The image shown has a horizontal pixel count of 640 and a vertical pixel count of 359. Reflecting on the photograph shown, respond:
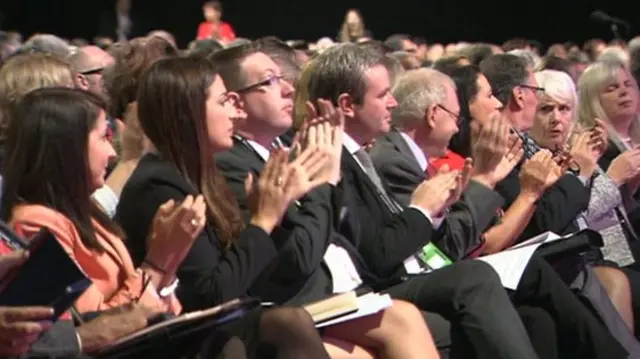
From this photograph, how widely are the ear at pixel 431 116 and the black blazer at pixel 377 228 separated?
20.5 inches

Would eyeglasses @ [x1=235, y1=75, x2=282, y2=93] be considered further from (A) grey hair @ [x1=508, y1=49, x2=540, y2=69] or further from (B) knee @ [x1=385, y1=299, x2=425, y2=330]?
(A) grey hair @ [x1=508, y1=49, x2=540, y2=69]

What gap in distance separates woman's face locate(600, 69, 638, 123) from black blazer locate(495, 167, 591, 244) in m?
0.82

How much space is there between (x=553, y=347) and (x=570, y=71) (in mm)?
2387

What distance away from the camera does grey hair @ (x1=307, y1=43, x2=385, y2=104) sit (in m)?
4.02

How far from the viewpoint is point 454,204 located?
4.20 m

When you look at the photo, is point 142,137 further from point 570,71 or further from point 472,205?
point 570,71

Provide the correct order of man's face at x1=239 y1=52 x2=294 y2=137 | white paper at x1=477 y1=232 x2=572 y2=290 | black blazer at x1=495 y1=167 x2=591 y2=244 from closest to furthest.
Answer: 1. man's face at x1=239 y1=52 x2=294 y2=137
2. white paper at x1=477 y1=232 x2=572 y2=290
3. black blazer at x1=495 y1=167 x2=591 y2=244

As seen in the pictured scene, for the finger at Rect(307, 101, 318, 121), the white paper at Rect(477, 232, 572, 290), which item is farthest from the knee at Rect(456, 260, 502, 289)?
the finger at Rect(307, 101, 318, 121)

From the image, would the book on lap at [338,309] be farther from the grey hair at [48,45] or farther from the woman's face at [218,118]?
the grey hair at [48,45]

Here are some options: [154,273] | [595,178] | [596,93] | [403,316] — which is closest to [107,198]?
[154,273]

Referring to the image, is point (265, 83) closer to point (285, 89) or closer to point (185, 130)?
point (285, 89)

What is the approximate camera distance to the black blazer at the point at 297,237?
3348mm

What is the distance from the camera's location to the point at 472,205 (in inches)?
164

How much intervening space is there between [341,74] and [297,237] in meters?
0.83
